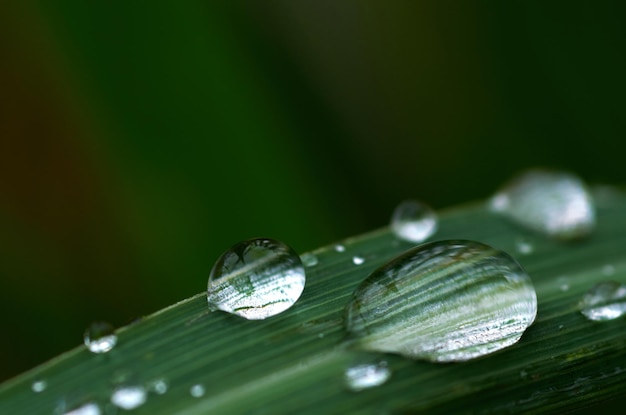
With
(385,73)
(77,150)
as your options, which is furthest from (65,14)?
(385,73)

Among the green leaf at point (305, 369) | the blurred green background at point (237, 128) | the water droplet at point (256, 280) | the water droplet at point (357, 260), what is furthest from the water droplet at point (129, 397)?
the blurred green background at point (237, 128)

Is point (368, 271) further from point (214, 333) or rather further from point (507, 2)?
point (507, 2)

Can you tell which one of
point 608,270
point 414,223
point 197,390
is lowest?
point 608,270

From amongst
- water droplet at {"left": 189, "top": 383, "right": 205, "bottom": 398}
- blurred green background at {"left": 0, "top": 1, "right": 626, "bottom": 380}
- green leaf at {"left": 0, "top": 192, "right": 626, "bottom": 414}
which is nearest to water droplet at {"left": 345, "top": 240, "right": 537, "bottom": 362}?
green leaf at {"left": 0, "top": 192, "right": 626, "bottom": 414}

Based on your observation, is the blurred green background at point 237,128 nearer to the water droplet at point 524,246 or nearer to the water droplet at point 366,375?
the water droplet at point 524,246

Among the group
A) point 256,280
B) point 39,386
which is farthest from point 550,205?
point 39,386

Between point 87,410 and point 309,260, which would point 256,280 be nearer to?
point 309,260
